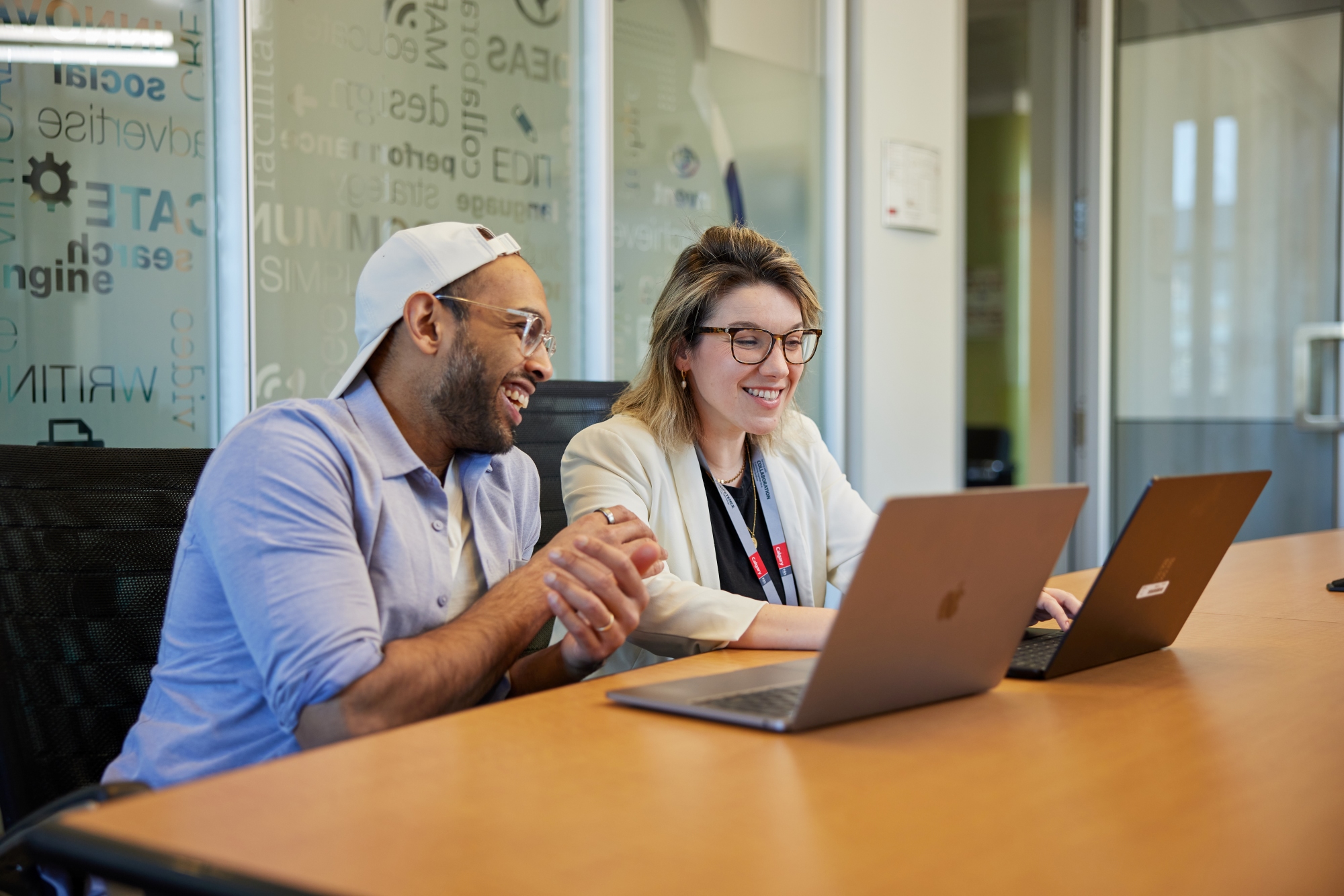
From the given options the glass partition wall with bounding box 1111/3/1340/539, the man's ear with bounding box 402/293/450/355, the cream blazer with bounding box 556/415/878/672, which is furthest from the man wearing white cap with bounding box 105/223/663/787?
the glass partition wall with bounding box 1111/3/1340/539

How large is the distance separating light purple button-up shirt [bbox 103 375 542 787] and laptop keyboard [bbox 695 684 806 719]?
0.35m

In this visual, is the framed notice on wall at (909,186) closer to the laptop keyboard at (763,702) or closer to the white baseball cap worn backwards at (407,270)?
the white baseball cap worn backwards at (407,270)

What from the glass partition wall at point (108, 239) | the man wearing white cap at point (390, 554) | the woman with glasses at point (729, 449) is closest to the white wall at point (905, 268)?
the woman with glasses at point (729, 449)

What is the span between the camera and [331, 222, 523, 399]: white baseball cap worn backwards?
150cm

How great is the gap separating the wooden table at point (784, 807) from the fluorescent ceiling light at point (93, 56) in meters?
1.82

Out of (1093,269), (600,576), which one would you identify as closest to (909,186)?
(1093,269)

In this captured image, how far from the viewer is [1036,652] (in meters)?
1.38

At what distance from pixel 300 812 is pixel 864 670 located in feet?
1.52

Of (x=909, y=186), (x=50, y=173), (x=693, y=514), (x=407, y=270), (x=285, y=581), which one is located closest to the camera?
(x=285, y=581)

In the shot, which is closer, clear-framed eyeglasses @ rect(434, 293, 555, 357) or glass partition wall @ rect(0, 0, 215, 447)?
clear-framed eyeglasses @ rect(434, 293, 555, 357)

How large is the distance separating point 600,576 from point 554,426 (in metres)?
0.82

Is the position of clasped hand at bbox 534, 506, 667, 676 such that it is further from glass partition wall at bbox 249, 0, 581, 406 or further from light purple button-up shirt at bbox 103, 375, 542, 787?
glass partition wall at bbox 249, 0, 581, 406

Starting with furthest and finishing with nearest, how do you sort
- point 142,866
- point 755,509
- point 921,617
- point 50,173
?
point 50,173
point 755,509
point 921,617
point 142,866

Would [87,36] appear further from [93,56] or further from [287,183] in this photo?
[287,183]
